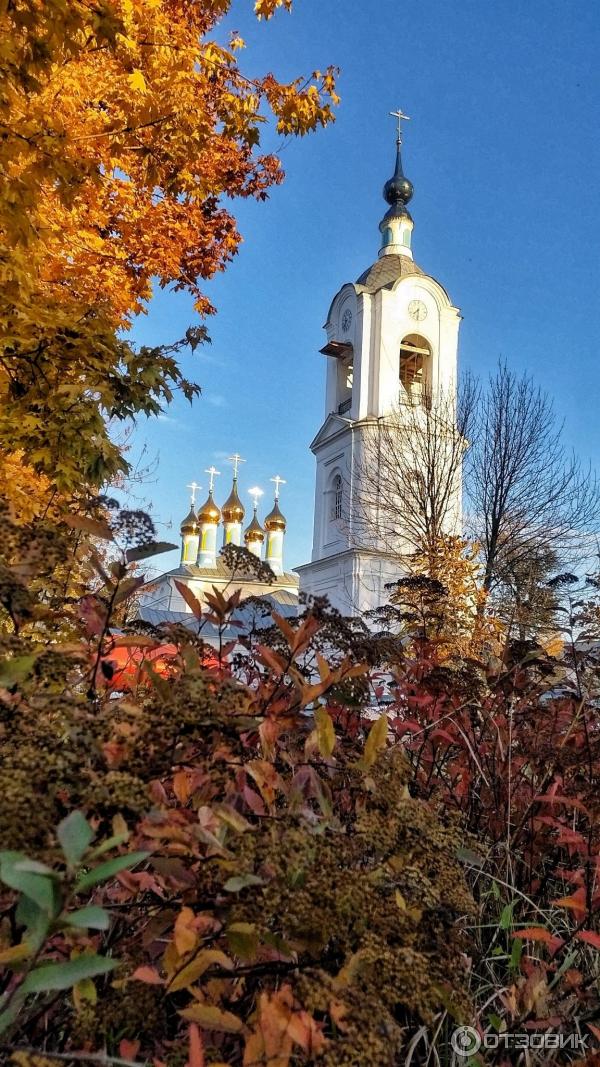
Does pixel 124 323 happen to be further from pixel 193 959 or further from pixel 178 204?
pixel 193 959

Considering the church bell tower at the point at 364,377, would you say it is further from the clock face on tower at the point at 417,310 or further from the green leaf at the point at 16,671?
the green leaf at the point at 16,671

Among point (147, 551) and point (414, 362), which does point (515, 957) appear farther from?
point (414, 362)

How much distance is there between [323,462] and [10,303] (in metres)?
25.3

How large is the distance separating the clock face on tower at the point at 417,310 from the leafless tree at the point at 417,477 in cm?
750

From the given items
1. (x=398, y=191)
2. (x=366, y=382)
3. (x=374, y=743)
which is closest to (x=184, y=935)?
(x=374, y=743)

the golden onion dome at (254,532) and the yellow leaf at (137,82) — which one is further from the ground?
the golden onion dome at (254,532)

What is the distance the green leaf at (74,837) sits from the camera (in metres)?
0.62

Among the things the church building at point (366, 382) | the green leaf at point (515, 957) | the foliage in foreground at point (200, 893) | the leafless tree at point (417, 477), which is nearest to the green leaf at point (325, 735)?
the foliage in foreground at point (200, 893)

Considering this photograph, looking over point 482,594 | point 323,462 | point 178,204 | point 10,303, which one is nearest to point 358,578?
point 323,462

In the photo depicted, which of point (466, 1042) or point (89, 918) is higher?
point (89, 918)

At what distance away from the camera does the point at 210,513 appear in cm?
4744

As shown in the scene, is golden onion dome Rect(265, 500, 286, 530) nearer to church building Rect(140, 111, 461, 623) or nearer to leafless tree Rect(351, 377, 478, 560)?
church building Rect(140, 111, 461, 623)

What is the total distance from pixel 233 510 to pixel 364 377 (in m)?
21.2

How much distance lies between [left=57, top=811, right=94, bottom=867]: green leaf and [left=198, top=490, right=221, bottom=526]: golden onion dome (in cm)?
4700
